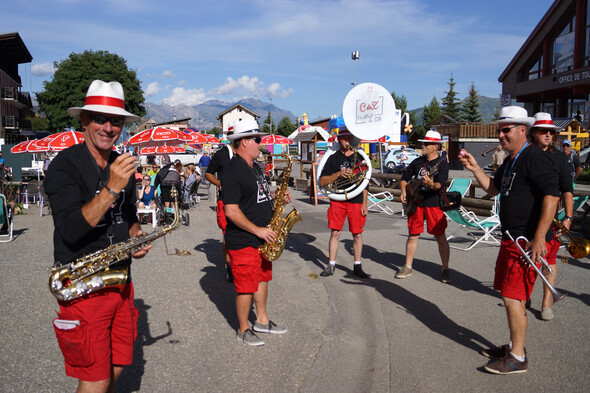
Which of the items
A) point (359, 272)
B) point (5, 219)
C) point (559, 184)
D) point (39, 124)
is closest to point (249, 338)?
point (359, 272)

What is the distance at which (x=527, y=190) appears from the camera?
3621mm

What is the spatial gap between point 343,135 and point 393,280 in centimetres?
216

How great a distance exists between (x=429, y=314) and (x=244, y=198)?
2521 millimetres

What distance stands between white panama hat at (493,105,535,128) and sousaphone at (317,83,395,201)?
101 inches

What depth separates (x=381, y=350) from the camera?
421 cm

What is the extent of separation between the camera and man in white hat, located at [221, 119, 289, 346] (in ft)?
13.1

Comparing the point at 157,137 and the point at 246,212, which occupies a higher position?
the point at 157,137

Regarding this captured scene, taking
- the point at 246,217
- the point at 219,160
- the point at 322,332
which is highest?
the point at 219,160

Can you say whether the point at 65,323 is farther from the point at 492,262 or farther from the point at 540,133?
the point at 492,262

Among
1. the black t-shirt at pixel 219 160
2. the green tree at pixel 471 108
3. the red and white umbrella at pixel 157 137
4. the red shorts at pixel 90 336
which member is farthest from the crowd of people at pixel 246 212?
the green tree at pixel 471 108

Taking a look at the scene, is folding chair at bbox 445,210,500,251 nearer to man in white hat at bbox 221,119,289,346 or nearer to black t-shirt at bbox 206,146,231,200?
black t-shirt at bbox 206,146,231,200

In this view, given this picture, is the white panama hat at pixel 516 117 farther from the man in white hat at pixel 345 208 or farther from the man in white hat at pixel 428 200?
the man in white hat at pixel 345 208

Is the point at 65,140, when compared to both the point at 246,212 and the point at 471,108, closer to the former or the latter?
the point at 246,212

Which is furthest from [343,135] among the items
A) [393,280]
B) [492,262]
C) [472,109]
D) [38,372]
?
[472,109]
